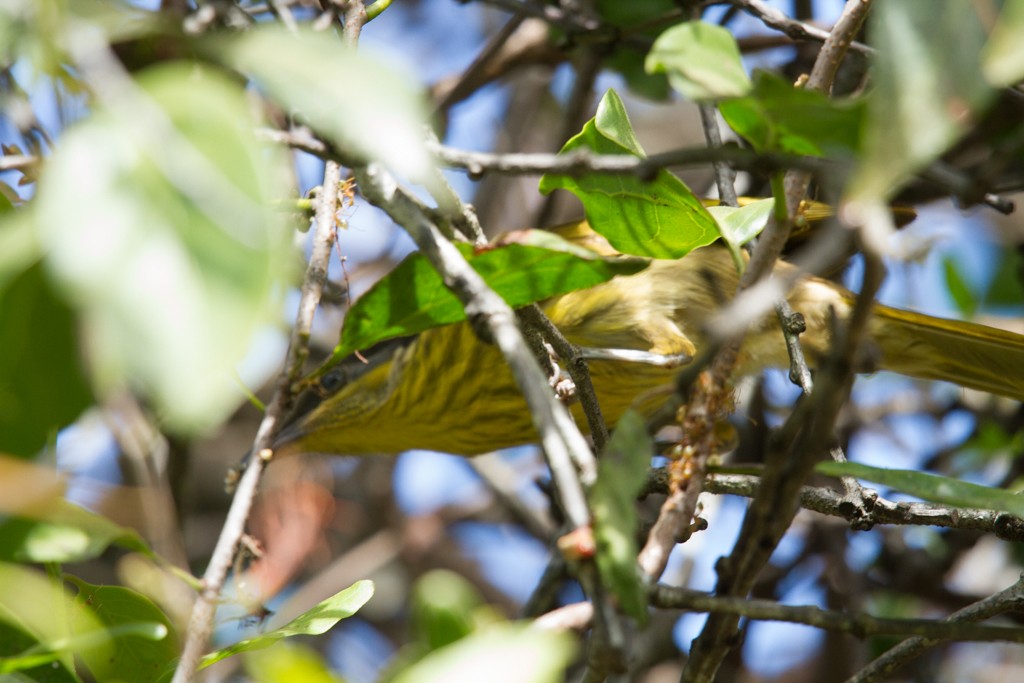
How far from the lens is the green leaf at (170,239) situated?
0.68m

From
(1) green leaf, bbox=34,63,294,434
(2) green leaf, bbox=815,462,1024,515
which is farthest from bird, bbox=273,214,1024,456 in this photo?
(1) green leaf, bbox=34,63,294,434

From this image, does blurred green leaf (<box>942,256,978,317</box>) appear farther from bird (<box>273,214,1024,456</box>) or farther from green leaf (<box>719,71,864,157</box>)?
green leaf (<box>719,71,864,157</box>)

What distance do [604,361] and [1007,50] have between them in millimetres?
2326

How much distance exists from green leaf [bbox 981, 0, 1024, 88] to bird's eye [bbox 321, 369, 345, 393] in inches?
119

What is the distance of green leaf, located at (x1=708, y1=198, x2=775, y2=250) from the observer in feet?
4.98

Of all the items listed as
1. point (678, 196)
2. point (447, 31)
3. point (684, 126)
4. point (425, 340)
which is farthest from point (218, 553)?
point (684, 126)

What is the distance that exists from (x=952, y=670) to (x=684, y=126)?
2927 millimetres

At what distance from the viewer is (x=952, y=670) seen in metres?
3.90

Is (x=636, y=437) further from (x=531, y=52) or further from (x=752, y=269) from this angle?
(x=531, y=52)

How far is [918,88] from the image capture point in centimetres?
75

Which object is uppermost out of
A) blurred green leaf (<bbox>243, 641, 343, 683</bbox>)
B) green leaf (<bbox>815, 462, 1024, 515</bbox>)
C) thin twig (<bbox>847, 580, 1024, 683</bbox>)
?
blurred green leaf (<bbox>243, 641, 343, 683</bbox>)

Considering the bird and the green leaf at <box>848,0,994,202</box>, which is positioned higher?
the green leaf at <box>848,0,994,202</box>

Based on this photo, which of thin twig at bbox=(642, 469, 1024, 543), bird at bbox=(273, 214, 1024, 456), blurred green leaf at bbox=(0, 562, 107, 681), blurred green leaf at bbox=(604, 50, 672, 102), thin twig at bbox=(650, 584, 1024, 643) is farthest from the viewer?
blurred green leaf at bbox=(604, 50, 672, 102)

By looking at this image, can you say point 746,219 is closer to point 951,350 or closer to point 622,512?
point 622,512
